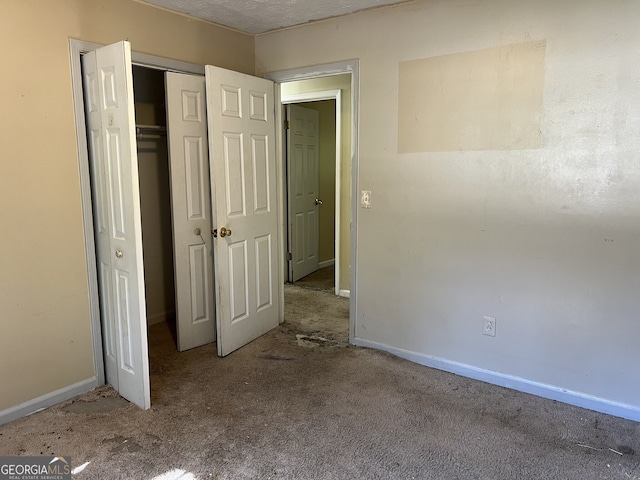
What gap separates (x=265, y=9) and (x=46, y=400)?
2.76 meters

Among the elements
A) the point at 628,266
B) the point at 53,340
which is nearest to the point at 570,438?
the point at 628,266

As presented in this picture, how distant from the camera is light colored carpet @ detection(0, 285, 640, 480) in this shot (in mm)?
2035

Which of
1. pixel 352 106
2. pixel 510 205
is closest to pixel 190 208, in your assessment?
pixel 352 106

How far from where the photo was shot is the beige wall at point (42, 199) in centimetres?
230

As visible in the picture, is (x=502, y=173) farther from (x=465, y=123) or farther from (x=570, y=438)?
(x=570, y=438)

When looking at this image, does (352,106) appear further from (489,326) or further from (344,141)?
(489,326)

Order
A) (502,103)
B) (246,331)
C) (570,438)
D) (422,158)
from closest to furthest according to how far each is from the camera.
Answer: (570,438) → (502,103) → (422,158) → (246,331)

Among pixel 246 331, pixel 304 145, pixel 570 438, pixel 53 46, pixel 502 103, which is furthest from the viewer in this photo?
pixel 304 145

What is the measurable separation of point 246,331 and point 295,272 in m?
1.91

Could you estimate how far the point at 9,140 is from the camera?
7.49 feet

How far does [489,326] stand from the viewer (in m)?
2.80

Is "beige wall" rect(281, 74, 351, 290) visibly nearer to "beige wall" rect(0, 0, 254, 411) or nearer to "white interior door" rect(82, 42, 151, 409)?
"beige wall" rect(0, 0, 254, 411)

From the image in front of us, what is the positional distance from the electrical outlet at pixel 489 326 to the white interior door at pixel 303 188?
108 inches

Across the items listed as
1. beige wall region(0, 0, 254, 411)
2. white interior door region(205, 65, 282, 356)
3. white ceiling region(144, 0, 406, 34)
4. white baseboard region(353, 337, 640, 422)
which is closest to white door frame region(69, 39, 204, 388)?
beige wall region(0, 0, 254, 411)
